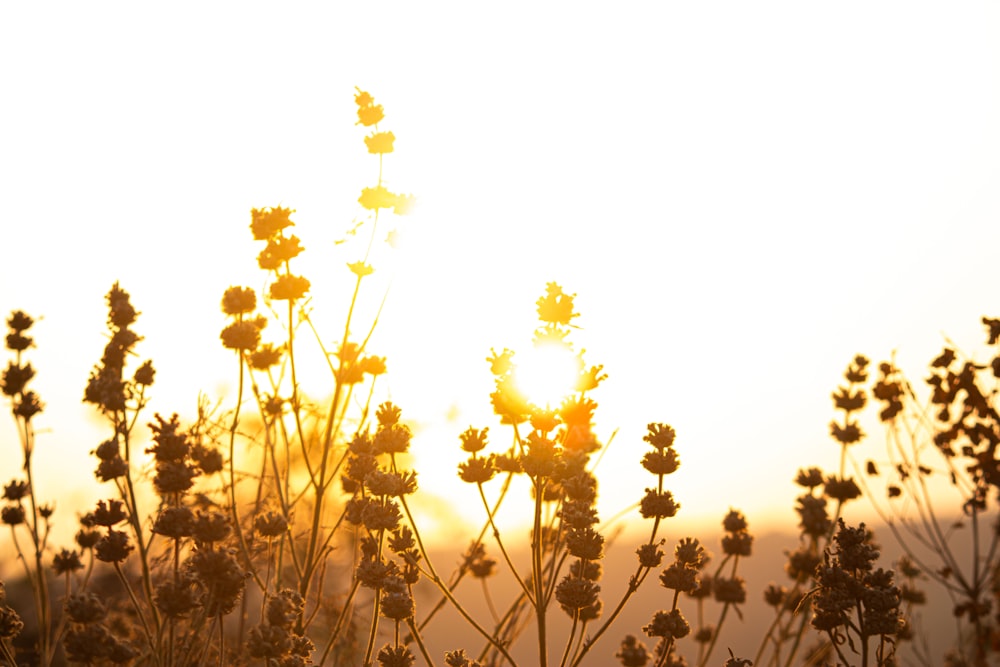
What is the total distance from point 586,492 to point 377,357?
77.3 inches

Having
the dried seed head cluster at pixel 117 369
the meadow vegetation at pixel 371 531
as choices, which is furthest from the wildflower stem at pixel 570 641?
the dried seed head cluster at pixel 117 369

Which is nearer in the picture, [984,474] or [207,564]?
[207,564]

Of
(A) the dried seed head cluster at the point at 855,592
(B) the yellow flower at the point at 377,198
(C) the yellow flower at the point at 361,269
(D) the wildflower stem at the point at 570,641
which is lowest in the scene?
(D) the wildflower stem at the point at 570,641

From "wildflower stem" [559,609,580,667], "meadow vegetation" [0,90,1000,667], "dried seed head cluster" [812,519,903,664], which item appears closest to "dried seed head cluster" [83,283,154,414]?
"meadow vegetation" [0,90,1000,667]

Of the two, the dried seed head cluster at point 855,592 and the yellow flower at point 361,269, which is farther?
the yellow flower at point 361,269

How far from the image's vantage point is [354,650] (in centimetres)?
665

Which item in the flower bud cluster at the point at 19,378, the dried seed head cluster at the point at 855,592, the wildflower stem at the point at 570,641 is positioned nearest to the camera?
the dried seed head cluster at the point at 855,592

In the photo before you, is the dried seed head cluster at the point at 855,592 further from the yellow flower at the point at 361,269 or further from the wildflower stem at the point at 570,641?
the yellow flower at the point at 361,269

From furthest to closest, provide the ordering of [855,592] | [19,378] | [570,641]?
1. [19,378]
2. [570,641]
3. [855,592]

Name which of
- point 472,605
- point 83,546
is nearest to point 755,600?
point 472,605

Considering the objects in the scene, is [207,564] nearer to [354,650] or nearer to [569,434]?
[569,434]

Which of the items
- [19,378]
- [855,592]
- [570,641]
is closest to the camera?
[855,592]

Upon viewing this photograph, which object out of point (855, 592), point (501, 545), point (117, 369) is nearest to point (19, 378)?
point (117, 369)

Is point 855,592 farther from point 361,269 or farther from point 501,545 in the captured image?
point 361,269
